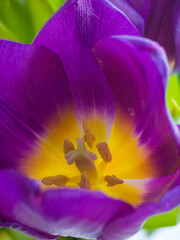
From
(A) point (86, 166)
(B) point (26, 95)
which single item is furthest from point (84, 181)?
(B) point (26, 95)

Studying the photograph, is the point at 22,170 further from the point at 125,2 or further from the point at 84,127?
the point at 125,2

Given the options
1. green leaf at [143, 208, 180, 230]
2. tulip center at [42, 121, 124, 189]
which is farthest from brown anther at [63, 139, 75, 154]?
green leaf at [143, 208, 180, 230]

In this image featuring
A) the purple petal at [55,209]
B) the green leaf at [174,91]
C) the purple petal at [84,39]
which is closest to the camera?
the purple petal at [55,209]

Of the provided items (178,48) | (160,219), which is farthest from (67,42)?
(160,219)

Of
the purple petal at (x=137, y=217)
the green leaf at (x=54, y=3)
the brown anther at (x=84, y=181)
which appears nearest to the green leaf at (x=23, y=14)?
the green leaf at (x=54, y=3)

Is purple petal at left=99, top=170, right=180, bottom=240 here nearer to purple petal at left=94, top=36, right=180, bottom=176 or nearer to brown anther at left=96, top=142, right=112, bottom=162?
purple petal at left=94, top=36, right=180, bottom=176

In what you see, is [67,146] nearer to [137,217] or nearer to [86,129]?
[86,129]

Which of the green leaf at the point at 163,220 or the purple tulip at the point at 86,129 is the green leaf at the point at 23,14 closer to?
the purple tulip at the point at 86,129

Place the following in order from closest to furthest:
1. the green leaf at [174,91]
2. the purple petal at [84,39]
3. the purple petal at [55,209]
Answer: the purple petal at [55,209]
the purple petal at [84,39]
the green leaf at [174,91]
